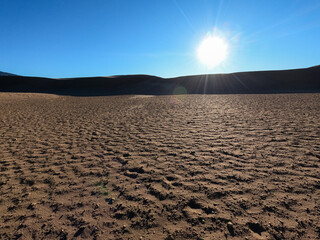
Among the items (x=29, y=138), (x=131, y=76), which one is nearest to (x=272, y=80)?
(x=131, y=76)

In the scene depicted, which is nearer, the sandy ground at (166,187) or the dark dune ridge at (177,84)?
the sandy ground at (166,187)

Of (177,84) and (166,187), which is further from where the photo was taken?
(177,84)

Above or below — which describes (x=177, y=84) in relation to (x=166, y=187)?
above

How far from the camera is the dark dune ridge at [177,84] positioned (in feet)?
103

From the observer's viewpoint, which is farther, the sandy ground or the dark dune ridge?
the dark dune ridge

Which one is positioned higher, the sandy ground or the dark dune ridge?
the dark dune ridge

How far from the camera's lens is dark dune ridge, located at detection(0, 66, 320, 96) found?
3127 centimetres

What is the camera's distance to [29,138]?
6.44 m

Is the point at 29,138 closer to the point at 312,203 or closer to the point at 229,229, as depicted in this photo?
the point at 229,229

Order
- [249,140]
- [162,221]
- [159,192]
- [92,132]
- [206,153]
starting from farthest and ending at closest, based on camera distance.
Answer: [92,132] → [249,140] → [206,153] → [159,192] → [162,221]

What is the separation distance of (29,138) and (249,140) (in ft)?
27.8

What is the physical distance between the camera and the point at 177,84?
3969 cm

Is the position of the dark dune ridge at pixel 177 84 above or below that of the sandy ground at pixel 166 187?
above

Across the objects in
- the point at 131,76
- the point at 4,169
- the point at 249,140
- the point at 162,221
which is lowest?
the point at 4,169
